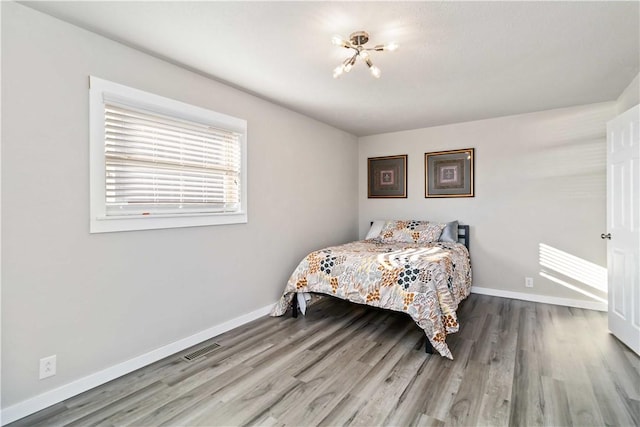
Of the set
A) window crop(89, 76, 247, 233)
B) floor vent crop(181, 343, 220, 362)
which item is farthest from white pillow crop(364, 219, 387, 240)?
floor vent crop(181, 343, 220, 362)

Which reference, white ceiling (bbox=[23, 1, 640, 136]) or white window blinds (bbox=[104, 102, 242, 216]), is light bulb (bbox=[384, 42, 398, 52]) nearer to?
white ceiling (bbox=[23, 1, 640, 136])

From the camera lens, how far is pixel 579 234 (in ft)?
12.3

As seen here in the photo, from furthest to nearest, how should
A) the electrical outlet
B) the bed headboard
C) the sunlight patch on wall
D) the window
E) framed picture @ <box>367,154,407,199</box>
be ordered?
framed picture @ <box>367,154,407,199</box>
the bed headboard
the sunlight patch on wall
the window
the electrical outlet

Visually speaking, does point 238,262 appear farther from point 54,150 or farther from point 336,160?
point 336,160

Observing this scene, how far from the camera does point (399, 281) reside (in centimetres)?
279

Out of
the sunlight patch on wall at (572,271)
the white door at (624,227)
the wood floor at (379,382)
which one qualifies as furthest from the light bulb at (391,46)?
the sunlight patch on wall at (572,271)

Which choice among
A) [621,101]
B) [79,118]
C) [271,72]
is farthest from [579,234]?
[79,118]

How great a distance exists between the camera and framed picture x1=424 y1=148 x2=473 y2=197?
439 centimetres

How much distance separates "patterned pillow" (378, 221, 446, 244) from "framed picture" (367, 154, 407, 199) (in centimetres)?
63

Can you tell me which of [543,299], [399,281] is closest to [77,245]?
[399,281]

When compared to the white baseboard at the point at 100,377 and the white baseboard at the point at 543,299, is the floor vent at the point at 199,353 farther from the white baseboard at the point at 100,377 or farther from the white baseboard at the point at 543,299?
the white baseboard at the point at 543,299

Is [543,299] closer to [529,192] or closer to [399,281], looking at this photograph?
[529,192]

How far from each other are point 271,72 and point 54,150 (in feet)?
5.40

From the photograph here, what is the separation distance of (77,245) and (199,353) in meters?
1.24
